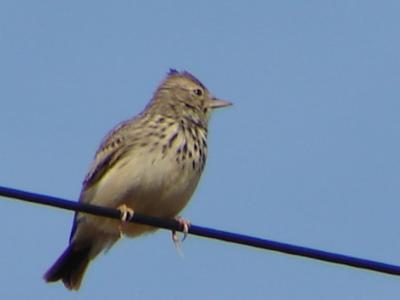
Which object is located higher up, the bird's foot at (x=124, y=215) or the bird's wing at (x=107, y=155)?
the bird's wing at (x=107, y=155)

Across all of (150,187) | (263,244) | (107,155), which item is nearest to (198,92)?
(107,155)

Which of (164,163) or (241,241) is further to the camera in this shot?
(164,163)

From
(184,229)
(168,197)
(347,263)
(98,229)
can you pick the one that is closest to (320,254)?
(347,263)

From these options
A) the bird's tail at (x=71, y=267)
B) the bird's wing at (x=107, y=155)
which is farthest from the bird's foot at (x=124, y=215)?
the bird's tail at (x=71, y=267)

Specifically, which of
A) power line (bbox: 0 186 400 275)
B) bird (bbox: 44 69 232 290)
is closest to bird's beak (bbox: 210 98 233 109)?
bird (bbox: 44 69 232 290)

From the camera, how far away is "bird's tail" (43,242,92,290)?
1233cm

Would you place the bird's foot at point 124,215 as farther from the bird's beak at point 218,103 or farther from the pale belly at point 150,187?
the bird's beak at point 218,103

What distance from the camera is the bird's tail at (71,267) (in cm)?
1233

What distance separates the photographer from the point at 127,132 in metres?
12.1

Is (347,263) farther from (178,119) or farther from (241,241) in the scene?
(178,119)

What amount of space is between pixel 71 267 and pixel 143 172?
58.3 inches

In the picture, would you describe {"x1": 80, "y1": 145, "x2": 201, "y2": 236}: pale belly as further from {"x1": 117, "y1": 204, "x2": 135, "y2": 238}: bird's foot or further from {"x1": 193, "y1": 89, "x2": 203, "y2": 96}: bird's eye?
{"x1": 193, "y1": 89, "x2": 203, "y2": 96}: bird's eye

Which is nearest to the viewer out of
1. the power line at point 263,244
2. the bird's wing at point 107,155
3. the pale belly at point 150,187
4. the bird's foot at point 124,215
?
the power line at point 263,244

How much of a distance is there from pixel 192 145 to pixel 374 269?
13.0ft
